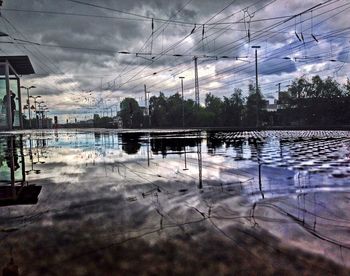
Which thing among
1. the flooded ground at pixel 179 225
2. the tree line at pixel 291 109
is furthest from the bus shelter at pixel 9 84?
the flooded ground at pixel 179 225

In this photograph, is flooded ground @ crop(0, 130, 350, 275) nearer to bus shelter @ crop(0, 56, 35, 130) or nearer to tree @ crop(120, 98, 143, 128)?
bus shelter @ crop(0, 56, 35, 130)

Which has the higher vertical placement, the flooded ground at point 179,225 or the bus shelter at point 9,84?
the bus shelter at point 9,84

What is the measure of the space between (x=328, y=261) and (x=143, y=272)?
1571 mm

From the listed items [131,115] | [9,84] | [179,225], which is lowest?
[179,225]

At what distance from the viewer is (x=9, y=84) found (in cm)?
6022

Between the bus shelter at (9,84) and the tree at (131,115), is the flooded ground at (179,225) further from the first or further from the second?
the tree at (131,115)

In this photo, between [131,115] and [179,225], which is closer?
[179,225]

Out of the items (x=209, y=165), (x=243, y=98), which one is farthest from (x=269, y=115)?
(x=209, y=165)

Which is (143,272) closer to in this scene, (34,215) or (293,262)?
(293,262)

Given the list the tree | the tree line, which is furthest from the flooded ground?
the tree

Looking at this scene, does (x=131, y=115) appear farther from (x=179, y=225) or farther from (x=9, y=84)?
(x=179, y=225)

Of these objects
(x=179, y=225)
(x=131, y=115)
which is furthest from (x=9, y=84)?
(x=179, y=225)

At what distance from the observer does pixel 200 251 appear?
10.6ft

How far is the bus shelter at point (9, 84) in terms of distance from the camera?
58.9 meters
